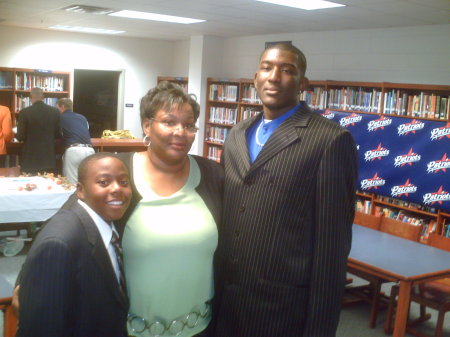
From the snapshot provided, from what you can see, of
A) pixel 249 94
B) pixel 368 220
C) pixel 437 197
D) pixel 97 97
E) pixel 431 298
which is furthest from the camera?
pixel 97 97

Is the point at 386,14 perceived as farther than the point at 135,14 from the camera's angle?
No

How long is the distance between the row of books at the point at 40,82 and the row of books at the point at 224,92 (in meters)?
2.93

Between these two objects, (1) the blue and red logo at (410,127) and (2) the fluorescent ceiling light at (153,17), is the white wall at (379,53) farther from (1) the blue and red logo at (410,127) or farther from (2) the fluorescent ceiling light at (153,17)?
(2) the fluorescent ceiling light at (153,17)

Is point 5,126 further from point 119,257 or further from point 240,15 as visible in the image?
point 119,257

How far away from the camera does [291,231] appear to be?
162 centimetres

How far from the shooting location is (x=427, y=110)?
5.56 m

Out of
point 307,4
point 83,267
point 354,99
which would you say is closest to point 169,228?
point 83,267

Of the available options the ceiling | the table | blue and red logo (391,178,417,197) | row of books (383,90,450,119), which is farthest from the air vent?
the table

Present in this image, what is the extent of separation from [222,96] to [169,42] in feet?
8.85

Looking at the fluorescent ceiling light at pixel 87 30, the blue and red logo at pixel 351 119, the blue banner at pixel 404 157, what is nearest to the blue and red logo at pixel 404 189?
the blue banner at pixel 404 157

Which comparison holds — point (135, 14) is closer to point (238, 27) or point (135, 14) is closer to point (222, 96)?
point (238, 27)

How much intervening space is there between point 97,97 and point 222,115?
3.10 m

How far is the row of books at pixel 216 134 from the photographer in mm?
8707

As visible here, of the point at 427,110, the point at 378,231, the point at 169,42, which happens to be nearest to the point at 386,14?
the point at 427,110
